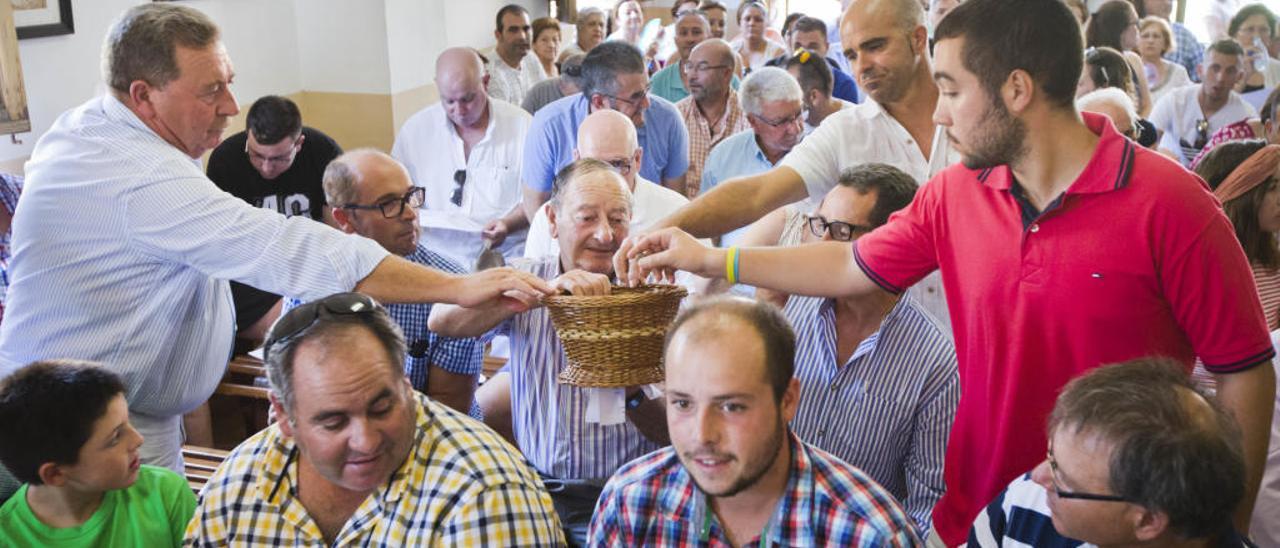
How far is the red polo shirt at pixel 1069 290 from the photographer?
198cm

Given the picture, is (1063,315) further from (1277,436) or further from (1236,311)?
(1277,436)

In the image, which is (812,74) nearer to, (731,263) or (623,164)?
(623,164)

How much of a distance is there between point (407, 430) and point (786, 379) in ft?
2.26

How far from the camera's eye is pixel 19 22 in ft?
17.5

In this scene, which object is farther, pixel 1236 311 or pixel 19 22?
pixel 19 22

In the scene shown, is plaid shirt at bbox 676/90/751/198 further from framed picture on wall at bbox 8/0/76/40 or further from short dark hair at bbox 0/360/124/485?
short dark hair at bbox 0/360/124/485

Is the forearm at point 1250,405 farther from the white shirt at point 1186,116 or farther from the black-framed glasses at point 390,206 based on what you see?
the white shirt at point 1186,116

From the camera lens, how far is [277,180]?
490cm

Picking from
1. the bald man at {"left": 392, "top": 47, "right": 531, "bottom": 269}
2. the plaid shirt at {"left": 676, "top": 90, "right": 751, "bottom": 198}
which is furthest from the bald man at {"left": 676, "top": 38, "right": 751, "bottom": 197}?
the bald man at {"left": 392, "top": 47, "right": 531, "bottom": 269}

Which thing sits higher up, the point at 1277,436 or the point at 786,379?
the point at 786,379

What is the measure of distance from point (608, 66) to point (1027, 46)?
10.1 feet

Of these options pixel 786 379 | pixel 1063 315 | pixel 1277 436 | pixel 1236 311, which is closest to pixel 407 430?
pixel 786 379

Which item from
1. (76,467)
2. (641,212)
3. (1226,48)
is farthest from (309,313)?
(1226,48)

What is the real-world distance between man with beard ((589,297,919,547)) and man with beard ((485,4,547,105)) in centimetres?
616
